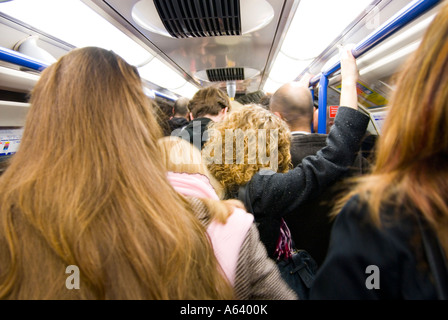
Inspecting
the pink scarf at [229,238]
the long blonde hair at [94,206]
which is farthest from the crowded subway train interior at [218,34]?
the pink scarf at [229,238]

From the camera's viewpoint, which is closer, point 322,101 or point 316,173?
point 316,173

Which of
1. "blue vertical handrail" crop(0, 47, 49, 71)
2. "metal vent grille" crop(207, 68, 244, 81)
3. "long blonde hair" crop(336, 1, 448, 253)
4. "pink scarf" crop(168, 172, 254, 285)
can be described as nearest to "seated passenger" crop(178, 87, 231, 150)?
"blue vertical handrail" crop(0, 47, 49, 71)

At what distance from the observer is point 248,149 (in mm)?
1267

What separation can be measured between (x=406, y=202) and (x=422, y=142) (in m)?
0.12

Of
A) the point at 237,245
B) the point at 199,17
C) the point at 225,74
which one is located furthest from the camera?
the point at 225,74

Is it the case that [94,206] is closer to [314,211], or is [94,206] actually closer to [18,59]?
[314,211]

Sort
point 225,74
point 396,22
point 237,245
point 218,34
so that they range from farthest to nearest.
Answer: point 225,74
point 218,34
point 396,22
point 237,245

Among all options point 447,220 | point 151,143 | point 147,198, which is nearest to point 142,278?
point 147,198

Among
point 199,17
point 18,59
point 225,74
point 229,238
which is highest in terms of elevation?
point 225,74

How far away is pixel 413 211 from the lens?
0.44 m

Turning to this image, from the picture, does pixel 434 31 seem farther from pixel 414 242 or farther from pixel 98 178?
pixel 98 178

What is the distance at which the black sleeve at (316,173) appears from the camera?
1099mm

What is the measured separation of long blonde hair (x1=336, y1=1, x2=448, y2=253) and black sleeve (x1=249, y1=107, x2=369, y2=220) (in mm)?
633

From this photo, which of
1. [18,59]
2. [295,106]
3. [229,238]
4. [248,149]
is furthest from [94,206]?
[295,106]
